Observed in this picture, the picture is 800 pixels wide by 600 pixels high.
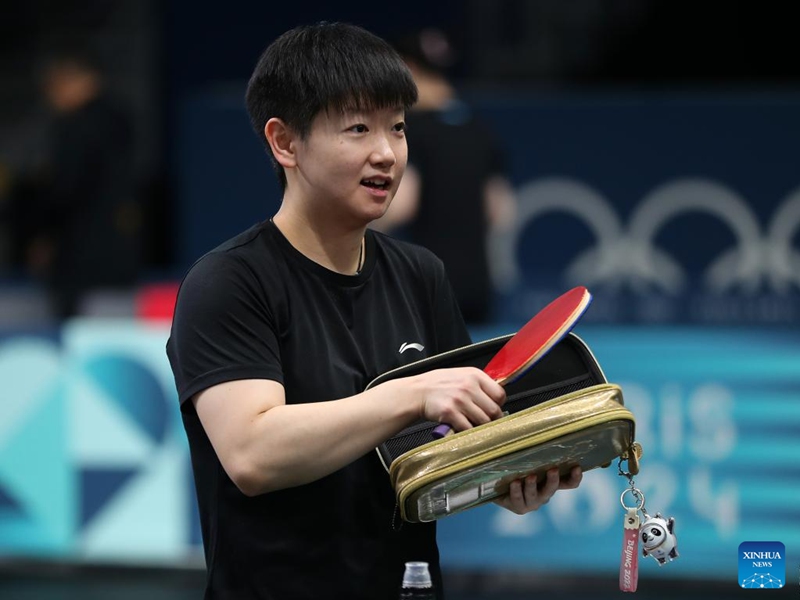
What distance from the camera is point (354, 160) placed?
1992 mm

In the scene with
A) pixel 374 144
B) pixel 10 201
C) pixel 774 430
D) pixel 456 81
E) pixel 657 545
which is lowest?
pixel 657 545

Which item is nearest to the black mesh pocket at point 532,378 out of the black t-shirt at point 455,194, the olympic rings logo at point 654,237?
the black t-shirt at point 455,194

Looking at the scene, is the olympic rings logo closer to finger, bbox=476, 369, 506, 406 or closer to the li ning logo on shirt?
the li ning logo on shirt

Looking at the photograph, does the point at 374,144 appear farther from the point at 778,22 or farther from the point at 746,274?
the point at 778,22

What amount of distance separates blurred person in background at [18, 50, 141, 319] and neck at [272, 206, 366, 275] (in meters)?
5.14

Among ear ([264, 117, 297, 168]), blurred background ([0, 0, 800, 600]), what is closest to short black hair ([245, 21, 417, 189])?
ear ([264, 117, 297, 168])

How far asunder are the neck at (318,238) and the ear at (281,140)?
80 millimetres

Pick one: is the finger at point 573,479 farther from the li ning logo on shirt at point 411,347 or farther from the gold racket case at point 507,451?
the li ning logo on shirt at point 411,347

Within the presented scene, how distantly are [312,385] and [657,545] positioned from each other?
55 centimetres

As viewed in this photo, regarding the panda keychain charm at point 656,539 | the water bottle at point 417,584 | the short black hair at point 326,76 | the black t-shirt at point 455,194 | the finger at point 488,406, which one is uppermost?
the black t-shirt at point 455,194

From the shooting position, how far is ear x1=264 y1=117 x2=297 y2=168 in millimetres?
2061

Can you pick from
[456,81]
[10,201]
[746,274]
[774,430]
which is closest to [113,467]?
[774,430]

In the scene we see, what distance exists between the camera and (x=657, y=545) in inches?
81.3

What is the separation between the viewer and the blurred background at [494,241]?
17.7ft
